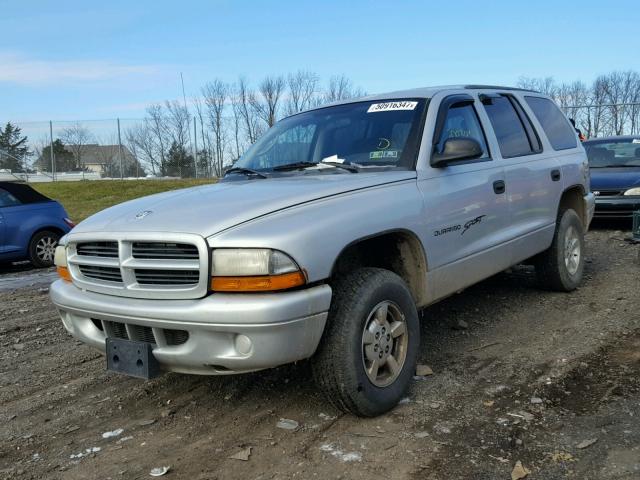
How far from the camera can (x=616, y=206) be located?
9.89 meters

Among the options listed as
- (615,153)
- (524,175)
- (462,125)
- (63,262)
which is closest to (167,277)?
(63,262)

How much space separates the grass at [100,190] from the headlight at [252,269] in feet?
54.9

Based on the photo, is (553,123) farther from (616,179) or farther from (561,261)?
(616,179)

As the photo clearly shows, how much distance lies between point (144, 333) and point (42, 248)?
7.38m

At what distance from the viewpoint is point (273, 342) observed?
114 inches

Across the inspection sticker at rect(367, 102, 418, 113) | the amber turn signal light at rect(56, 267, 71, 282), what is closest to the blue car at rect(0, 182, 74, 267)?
the amber turn signal light at rect(56, 267, 71, 282)

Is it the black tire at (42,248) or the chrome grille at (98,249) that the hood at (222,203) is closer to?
the chrome grille at (98,249)

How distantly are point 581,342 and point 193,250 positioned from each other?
9.98 feet

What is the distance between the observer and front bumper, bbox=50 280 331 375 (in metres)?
2.88

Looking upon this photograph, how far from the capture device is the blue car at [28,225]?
9312mm

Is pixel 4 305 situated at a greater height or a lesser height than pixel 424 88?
lesser

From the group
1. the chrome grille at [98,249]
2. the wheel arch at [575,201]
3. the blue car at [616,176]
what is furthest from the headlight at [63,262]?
the blue car at [616,176]

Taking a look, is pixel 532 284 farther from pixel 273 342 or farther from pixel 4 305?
pixel 4 305

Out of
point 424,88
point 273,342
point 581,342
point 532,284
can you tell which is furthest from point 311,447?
point 532,284
